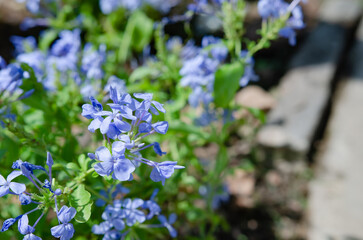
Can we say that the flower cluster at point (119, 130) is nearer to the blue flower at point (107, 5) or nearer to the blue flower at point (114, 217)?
the blue flower at point (114, 217)

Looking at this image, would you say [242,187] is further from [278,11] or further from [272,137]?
[278,11]

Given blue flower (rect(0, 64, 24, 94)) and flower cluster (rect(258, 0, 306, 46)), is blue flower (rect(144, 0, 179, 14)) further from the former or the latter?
blue flower (rect(0, 64, 24, 94))

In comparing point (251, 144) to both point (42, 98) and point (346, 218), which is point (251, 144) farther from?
point (42, 98)

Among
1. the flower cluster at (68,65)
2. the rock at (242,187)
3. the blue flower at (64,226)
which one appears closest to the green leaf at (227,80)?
the flower cluster at (68,65)

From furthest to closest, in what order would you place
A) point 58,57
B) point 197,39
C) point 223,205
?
point 197,39, point 223,205, point 58,57

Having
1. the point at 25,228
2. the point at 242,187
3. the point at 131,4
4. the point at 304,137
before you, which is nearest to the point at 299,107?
the point at 304,137

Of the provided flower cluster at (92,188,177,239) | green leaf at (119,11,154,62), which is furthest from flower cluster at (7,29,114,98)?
flower cluster at (92,188,177,239)

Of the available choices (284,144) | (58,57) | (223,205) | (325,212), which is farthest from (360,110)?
(58,57)
